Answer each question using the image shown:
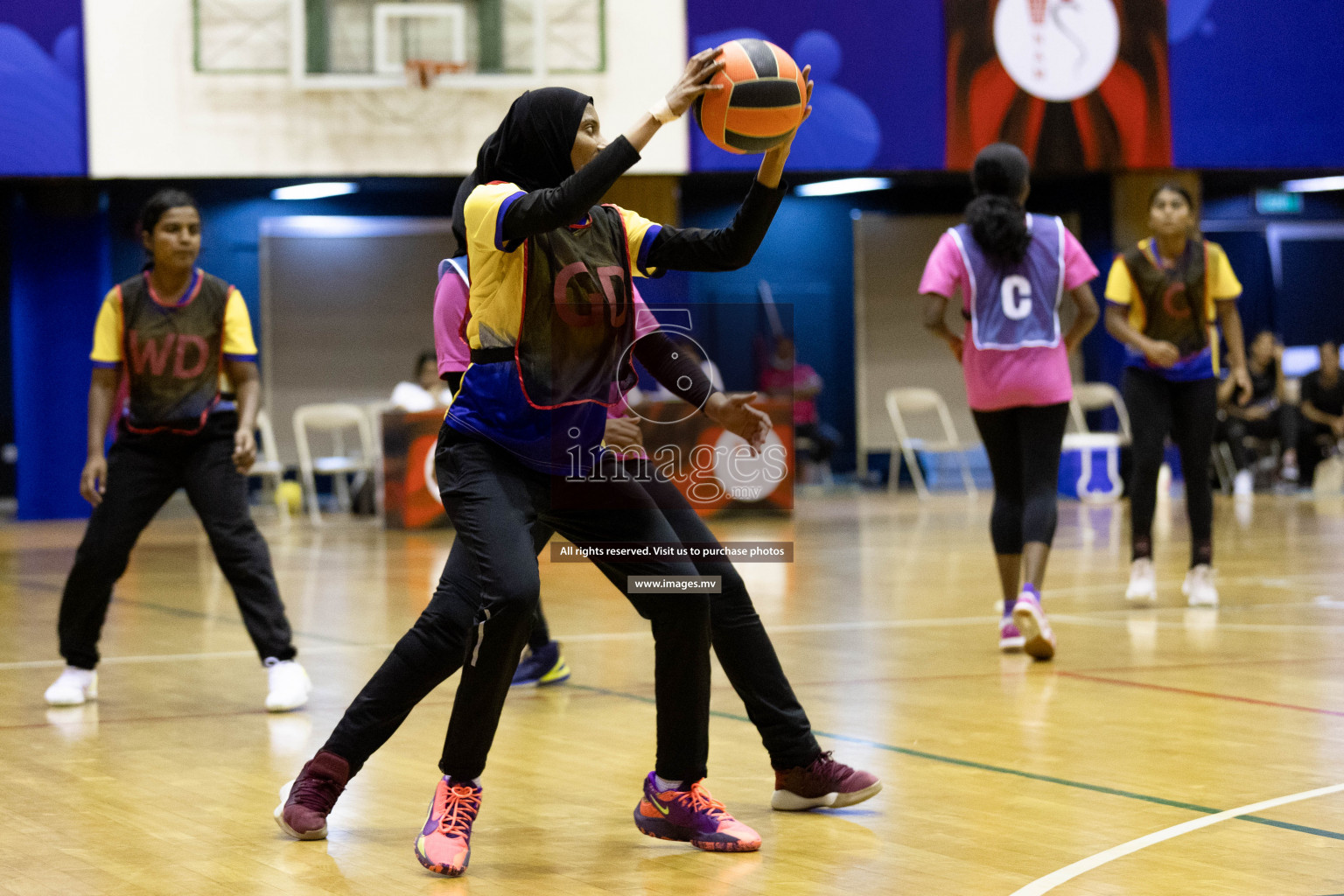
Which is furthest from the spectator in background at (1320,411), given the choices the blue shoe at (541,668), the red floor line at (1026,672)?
the blue shoe at (541,668)

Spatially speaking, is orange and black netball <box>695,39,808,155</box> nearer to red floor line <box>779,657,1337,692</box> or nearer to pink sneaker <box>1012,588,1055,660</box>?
red floor line <box>779,657,1337,692</box>

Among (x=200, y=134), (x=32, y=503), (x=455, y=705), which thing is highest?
(x=200, y=134)

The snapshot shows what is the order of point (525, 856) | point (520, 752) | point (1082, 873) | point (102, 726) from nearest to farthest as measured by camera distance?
point (1082, 873) < point (525, 856) < point (520, 752) < point (102, 726)

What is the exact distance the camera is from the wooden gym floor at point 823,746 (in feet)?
10.8

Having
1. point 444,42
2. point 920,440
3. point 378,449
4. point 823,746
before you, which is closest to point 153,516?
point 823,746

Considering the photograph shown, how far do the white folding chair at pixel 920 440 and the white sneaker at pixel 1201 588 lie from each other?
35.1 feet

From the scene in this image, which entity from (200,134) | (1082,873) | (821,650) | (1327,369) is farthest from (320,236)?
(1082,873)

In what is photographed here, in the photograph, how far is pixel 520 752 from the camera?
4.61 meters

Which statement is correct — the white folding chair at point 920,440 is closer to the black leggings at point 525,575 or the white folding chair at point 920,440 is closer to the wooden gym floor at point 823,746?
the wooden gym floor at point 823,746

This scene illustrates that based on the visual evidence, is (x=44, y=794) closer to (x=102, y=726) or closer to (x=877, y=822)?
(x=102, y=726)

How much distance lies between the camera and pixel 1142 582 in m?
7.71

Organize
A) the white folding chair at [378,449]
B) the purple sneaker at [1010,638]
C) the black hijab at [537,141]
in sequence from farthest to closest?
1. the white folding chair at [378,449]
2. the purple sneaker at [1010,638]
3. the black hijab at [537,141]

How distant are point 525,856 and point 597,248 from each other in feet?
4.25

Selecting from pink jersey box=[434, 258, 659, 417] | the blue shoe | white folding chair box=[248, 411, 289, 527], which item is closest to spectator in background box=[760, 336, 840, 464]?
white folding chair box=[248, 411, 289, 527]
